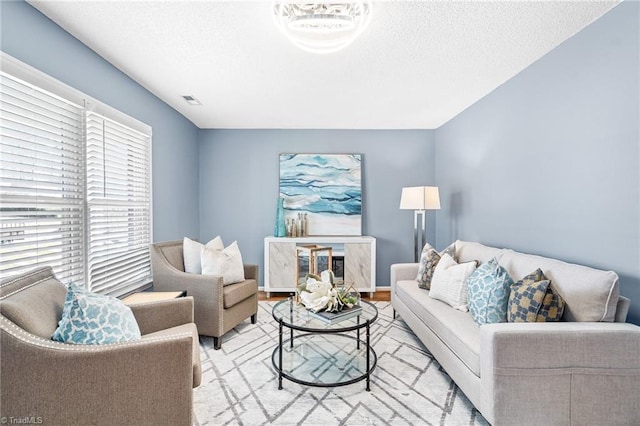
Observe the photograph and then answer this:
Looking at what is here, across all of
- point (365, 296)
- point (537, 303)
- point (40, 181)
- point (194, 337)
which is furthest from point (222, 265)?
point (537, 303)

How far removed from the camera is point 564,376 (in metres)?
1.56

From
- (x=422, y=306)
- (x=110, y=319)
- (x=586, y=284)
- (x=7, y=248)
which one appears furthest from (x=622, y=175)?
(x=7, y=248)

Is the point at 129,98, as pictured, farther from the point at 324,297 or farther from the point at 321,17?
the point at 324,297

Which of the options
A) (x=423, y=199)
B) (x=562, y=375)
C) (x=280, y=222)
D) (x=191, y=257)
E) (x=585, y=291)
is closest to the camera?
(x=562, y=375)

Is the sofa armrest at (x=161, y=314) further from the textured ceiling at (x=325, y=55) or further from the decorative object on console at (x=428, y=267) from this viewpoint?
the decorative object on console at (x=428, y=267)

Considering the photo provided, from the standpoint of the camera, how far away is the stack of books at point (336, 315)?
2.07 metres

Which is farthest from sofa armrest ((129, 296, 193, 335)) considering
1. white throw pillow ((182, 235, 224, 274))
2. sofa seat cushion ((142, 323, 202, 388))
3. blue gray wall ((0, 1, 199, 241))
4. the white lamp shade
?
the white lamp shade

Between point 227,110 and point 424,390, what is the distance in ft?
11.5

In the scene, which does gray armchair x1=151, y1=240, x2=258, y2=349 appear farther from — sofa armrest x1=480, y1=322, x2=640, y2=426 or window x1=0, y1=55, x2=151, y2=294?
sofa armrest x1=480, y1=322, x2=640, y2=426

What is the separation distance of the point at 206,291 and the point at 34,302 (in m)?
1.36

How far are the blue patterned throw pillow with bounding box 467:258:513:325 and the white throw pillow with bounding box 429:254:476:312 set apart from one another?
201mm

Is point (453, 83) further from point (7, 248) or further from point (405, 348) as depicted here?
point (7, 248)

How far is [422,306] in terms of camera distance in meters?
2.52

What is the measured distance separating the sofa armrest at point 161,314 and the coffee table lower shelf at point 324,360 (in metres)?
0.69
